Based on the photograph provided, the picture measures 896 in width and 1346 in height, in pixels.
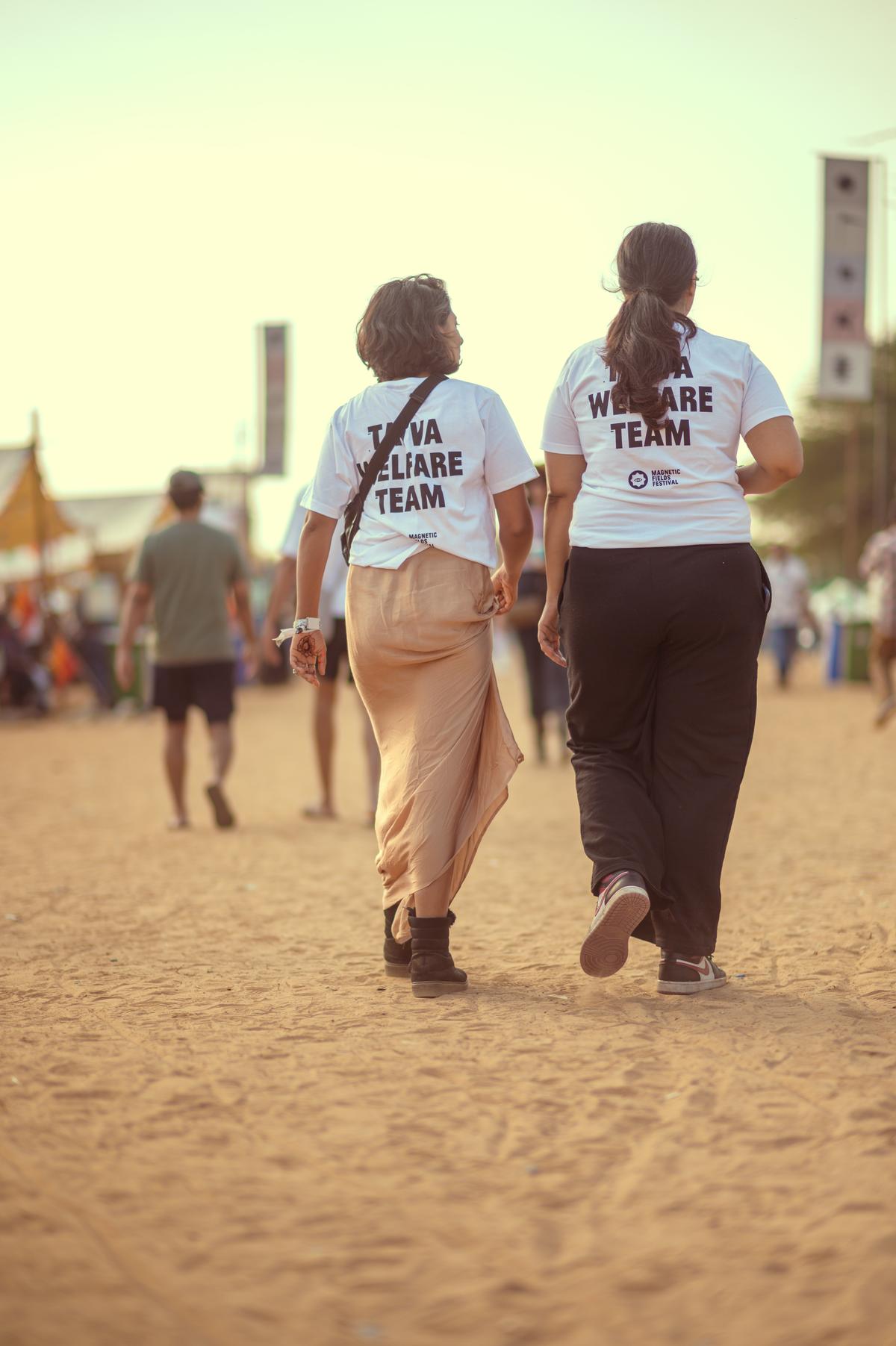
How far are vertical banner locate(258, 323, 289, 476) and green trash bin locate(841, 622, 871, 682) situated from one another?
37.0ft

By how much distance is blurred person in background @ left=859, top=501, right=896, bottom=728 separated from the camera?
41.7ft

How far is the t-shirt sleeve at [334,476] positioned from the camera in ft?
14.0

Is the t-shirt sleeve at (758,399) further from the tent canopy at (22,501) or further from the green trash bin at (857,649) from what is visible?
the green trash bin at (857,649)

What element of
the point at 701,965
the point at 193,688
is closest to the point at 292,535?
the point at 193,688

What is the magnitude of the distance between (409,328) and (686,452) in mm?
921

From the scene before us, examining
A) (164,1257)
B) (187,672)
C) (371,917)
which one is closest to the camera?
(164,1257)

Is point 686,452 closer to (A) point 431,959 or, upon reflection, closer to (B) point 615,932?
(B) point 615,932

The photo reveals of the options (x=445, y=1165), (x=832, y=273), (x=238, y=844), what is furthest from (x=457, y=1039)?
(x=832, y=273)

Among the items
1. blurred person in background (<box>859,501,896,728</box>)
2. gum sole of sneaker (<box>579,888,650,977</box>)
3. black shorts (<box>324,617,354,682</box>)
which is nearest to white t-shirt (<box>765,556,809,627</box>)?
blurred person in background (<box>859,501,896,728</box>)

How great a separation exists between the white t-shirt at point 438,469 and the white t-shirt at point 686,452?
336mm

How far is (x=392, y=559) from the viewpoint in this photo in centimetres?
415

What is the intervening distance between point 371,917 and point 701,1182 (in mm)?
2895

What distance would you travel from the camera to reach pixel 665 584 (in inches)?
152

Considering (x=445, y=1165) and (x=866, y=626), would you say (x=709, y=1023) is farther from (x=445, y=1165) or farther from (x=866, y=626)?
(x=866, y=626)
